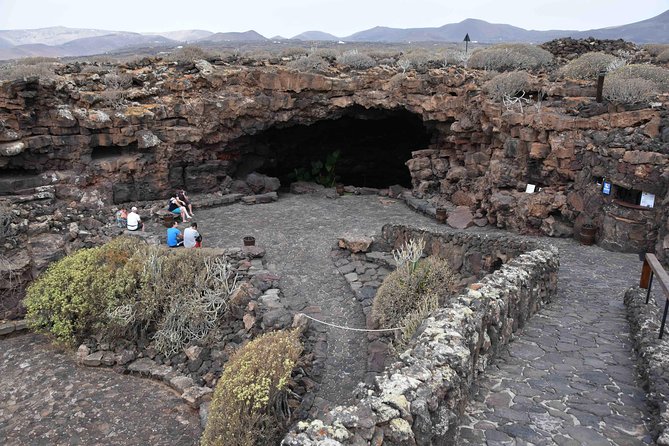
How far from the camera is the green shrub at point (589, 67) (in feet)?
49.1

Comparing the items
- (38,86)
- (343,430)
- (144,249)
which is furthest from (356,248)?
(38,86)

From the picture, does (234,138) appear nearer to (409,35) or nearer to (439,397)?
(439,397)

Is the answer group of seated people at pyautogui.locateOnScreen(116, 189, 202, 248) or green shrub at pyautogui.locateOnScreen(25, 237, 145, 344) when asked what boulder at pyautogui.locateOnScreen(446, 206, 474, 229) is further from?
green shrub at pyautogui.locateOnScreen(25, 237, 145, 344)

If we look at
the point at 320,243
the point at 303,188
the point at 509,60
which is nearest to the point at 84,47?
the point at 303,188

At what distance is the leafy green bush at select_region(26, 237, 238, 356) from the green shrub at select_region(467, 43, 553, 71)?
12125 mm

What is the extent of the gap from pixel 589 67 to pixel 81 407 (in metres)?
Result: 15.9

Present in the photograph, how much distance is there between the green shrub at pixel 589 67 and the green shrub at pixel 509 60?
2217mm

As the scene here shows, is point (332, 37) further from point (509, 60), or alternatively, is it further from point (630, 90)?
point (630, 90)

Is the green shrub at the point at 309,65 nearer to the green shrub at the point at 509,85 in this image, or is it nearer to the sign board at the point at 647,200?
the green shrub at the point at 509,85

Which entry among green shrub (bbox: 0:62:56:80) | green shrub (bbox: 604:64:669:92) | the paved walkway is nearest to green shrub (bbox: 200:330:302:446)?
the paved walkway

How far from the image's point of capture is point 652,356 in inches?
222

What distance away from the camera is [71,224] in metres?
14.8

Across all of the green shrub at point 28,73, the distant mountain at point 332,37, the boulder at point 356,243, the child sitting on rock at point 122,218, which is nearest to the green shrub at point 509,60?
the boulder at point 356,243

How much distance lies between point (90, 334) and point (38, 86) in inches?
353
